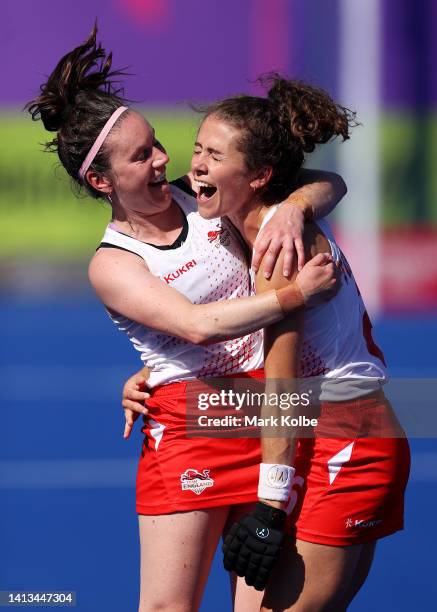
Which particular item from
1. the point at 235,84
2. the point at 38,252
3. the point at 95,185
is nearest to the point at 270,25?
the point at 235,84

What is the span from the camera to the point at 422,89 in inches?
441

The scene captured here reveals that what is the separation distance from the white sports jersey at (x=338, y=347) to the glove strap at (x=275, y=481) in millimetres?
244

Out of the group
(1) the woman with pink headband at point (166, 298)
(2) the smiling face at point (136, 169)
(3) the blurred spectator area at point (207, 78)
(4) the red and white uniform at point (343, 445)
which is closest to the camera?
(4) the red and white uniform at point (343, 445)

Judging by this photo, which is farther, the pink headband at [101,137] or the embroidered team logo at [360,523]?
the pink headband at [101,137]

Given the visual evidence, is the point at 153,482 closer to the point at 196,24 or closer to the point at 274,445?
the point at 274,445

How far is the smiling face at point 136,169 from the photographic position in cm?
330

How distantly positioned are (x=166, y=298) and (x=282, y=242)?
0.39 m

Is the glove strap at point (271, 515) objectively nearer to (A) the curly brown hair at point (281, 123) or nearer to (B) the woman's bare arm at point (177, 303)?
(B) the woman's bare arm at point (177, 303)

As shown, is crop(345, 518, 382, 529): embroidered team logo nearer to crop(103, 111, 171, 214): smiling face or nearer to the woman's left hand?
the woman's left hand

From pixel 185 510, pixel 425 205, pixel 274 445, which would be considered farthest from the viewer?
pixel 425 205

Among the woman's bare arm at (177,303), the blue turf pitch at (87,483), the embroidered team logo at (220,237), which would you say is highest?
the embroidered team logo at (220,237)

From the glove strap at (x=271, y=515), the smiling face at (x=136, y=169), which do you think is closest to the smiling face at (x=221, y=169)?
the smiling face at (x=136, y=169)

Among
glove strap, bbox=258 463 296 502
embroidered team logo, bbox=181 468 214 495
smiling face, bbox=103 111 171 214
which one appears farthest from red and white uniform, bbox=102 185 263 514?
glove strap, bbox=258 463 296 502

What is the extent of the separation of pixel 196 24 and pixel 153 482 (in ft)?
27.7
